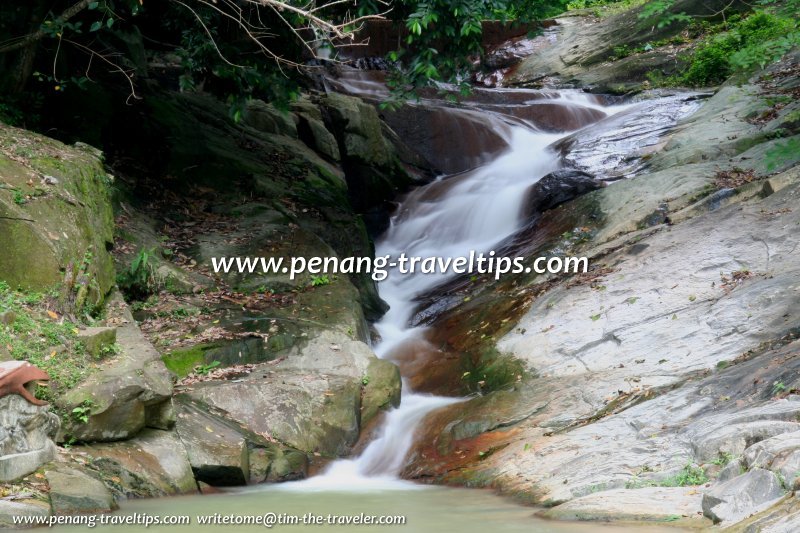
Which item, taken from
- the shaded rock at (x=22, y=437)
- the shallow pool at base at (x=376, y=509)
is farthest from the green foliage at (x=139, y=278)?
the shaded rock at (x=22, y=437)

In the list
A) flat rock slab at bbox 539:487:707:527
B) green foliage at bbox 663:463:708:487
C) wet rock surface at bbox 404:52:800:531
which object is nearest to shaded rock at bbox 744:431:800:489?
wet rock surface at bbox 404:52:800:531

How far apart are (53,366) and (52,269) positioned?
1.47 metres

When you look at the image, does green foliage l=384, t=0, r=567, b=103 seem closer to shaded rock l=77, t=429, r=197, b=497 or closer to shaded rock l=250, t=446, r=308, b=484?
shaded rock l=250, t=446, r=308, b=484

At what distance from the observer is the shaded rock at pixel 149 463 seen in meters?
6.93

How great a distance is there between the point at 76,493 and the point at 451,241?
10.1 meters

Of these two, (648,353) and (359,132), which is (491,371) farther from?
(359,132)

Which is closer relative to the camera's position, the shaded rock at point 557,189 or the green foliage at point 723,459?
the green foliage at point 723,459

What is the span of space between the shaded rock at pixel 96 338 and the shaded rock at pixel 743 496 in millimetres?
5482

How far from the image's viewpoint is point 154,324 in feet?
33.3

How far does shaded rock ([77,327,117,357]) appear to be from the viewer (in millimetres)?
7547

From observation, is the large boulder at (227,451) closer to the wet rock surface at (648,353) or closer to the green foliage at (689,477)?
the wet rock surface at (648,353)

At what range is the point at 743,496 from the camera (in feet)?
15.9

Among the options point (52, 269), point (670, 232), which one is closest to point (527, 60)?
point (670, 232)

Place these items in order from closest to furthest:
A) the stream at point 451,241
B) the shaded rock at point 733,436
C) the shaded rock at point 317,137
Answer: the shaded rock at point 733,436 < the stream at point 451,241 < the shaded rock at point 317,137
